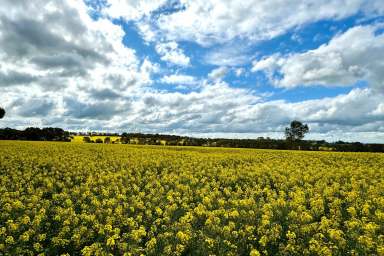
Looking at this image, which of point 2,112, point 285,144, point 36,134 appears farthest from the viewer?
point 2,112

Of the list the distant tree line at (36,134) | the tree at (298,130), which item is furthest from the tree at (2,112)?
the tree at (298,130)

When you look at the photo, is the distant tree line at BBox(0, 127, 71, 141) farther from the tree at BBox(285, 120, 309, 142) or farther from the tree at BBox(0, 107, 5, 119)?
the tree at BBox(285, 120, 309, 142)

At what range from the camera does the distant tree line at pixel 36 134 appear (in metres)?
83.5

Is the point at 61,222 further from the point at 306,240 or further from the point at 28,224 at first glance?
the point at 306,240

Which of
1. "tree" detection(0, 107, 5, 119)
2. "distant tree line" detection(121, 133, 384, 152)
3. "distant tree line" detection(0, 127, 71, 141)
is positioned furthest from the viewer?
"tree" detection(0, 107, 5, 119)

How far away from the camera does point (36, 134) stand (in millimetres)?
85688

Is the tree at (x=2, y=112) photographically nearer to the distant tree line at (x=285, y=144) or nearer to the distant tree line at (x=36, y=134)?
the distant tree line at (x=36, y=134)

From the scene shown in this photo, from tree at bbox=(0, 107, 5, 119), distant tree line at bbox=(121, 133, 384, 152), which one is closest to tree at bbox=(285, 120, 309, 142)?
distant tree line at bbox=(121, 133, 384, 152)

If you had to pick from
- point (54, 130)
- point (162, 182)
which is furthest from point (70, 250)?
point (54, 130)

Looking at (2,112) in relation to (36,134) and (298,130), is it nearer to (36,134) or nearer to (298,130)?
(36,134)

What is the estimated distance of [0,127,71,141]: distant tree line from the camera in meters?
83.5

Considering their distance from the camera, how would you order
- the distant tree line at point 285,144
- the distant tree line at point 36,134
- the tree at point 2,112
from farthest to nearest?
the tree at point 2,112 → the distant tree line at point 36,134 → the distant tree line at point 285,144

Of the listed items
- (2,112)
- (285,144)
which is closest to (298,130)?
(285,144)

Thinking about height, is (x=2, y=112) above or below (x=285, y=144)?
above
